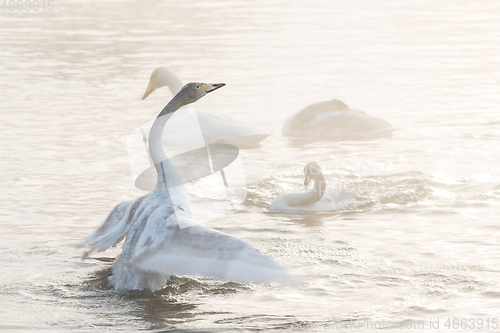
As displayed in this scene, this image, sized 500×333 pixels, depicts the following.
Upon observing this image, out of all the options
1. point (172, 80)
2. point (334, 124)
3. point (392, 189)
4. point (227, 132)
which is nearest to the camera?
point (392, 189)

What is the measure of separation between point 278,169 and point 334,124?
2.55m

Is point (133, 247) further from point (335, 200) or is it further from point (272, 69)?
point (272, 69)

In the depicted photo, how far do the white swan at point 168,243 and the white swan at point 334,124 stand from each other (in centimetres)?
640

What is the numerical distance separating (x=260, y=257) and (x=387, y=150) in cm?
729

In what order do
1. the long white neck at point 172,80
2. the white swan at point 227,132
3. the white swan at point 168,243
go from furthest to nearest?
the long white neck at point 172,80
the white swan at point 227,132
the white swan at point 168,243

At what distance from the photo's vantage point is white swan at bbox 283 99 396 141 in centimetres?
1305

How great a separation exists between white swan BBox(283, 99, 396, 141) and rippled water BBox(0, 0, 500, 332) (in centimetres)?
41

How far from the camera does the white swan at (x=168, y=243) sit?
17.6 ft

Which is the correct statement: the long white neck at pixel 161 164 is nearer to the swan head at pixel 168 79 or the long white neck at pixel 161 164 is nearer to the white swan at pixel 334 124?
the white swan at pixel 334 124

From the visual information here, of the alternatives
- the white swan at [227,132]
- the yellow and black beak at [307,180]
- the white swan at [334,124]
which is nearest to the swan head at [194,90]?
the yellow and black beak at [307,180]

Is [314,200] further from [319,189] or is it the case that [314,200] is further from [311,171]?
[311,171]

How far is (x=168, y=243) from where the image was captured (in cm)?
584

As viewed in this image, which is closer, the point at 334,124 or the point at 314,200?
the point at 314,200

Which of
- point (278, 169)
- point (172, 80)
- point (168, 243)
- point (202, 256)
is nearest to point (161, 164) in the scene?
point (168, 243)
